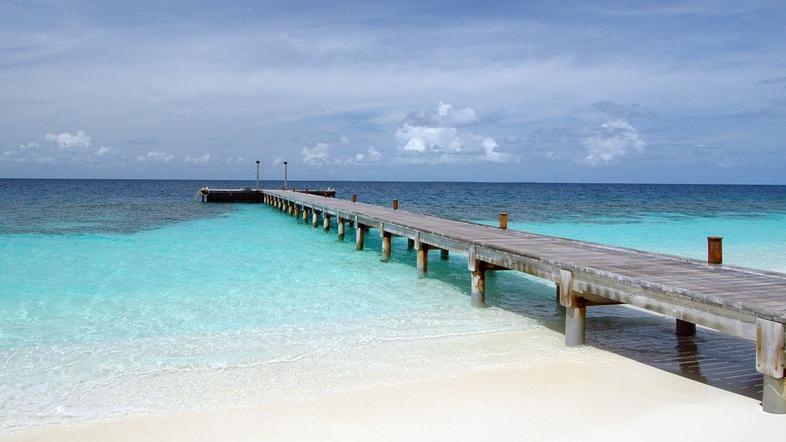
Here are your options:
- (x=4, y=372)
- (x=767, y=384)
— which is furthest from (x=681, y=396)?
(x=4, y=372)

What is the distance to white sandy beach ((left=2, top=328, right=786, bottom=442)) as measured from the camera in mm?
5391

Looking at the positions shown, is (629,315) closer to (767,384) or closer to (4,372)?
(767,384)

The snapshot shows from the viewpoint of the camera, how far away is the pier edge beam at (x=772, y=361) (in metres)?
5.18

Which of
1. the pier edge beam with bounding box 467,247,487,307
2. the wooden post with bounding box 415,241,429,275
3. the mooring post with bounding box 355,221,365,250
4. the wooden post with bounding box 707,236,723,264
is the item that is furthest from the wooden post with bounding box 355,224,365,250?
the wooden post with bounding box 707,236,723,264

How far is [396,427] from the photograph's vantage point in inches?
220

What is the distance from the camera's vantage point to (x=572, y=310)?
26.4ft

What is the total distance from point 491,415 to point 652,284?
2.45 meters

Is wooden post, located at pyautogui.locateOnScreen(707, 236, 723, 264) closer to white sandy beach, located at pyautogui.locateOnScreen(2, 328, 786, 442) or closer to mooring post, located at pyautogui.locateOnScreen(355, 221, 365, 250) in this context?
white sandy beach, located at pyautogui.locateOnScreen(2, 328, 786, 442)

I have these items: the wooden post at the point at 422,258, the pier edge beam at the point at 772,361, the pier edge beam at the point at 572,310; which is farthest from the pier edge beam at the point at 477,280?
the pier edge beam at the point at 772,361

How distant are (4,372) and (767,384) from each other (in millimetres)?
8606

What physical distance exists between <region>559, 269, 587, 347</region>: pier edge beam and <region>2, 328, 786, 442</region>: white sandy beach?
101 cm

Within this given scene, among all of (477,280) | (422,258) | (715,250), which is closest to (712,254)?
(715,250)

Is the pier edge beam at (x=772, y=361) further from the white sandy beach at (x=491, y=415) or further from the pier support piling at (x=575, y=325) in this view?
the pier support piling at (x=575, y=325)

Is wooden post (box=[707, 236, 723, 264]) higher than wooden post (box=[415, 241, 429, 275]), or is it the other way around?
wooden post (box=[707, 236, 723, 264])
